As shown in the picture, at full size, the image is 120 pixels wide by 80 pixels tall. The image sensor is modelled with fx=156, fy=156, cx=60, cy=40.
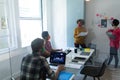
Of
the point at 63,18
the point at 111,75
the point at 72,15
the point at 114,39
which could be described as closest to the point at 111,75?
the point at 111,75

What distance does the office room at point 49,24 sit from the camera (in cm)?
395

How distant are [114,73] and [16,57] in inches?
109

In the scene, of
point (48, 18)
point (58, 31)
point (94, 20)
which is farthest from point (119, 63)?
point (48, 18)

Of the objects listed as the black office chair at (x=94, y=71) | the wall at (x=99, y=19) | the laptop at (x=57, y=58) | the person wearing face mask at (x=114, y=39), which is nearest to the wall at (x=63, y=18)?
the wall at (x=99, y=19)

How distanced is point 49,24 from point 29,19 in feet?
3.19

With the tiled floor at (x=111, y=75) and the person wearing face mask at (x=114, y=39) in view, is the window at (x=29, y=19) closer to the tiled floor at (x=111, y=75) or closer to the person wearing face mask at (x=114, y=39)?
the tiled floor at (x=111, y=75)

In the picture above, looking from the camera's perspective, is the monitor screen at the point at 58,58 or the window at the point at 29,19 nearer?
the monitor screen at the point at 58,58

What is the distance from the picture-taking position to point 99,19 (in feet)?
16.9

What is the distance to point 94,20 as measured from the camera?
521cm

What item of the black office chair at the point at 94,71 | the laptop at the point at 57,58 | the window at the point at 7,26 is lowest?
the black office chair at the point at 94,71

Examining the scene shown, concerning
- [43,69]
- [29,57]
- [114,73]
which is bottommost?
[114,73]

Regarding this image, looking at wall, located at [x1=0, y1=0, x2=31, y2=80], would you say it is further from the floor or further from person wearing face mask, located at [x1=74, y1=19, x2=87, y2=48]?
the floor

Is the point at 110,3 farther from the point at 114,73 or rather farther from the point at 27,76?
the point at 27,76

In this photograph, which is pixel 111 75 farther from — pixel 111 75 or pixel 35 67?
pixel 35 67
